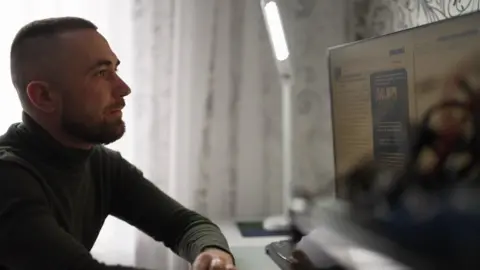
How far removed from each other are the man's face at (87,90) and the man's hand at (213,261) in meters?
0.34

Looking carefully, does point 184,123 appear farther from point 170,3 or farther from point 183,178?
point 170,3

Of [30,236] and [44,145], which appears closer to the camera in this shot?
[30,236]

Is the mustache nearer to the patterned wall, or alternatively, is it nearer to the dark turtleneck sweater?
the dark turtleneck sweater

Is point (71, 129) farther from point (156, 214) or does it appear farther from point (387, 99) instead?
point (387, 99)

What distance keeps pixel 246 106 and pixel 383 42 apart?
991 mm

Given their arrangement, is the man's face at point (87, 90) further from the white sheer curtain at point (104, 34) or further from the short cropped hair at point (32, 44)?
the white sheer curtain at point (104, 34)

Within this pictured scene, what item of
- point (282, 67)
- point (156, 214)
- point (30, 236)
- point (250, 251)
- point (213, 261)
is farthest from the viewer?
point (282, 67)

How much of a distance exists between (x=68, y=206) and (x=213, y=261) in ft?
1.16

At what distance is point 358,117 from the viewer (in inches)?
55.7

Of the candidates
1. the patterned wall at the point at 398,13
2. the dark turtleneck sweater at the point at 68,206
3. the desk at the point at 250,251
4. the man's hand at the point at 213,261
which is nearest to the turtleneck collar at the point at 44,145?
the dark turtleneck sweater at the point at 68,206

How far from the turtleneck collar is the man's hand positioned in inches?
14.3

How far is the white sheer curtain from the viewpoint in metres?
2.10

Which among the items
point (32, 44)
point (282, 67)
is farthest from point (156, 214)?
point (282, 67)

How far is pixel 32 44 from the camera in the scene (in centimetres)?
125
